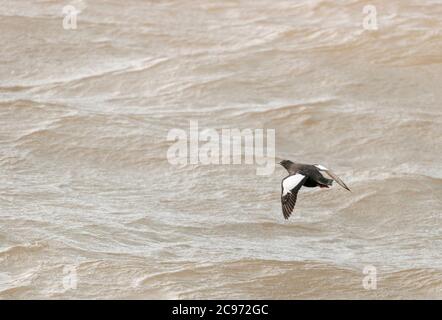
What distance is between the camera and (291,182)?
35.9 ft

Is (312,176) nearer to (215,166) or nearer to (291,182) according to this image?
(291,182)

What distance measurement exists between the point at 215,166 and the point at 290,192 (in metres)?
2.47

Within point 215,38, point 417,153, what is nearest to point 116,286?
point 417,153

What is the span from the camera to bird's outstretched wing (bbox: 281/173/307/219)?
10680 mm

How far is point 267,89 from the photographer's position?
15.1 metres

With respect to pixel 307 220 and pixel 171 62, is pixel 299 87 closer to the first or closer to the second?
pixel 171 62

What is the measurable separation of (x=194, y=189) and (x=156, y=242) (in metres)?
1.34

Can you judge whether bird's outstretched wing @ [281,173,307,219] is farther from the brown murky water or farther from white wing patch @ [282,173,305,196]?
the brown murky water

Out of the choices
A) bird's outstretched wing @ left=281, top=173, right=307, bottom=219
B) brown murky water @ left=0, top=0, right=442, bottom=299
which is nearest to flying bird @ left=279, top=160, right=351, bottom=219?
bird's outstretched wing @ left=281, top=173, right=307, bottom=219

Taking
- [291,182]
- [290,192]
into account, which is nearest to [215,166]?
[291,182]

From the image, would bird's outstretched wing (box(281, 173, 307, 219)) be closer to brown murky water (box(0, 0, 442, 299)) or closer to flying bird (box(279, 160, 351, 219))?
flying bird (box(279, 160, 351, 219))

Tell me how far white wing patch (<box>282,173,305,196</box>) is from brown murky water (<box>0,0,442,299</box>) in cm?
61

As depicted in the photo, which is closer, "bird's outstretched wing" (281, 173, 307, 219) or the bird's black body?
"bird's outstretched wing" (281, 173, 307, 219)

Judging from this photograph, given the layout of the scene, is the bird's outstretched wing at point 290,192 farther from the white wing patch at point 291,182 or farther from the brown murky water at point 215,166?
the brown murky water at point 215,166
